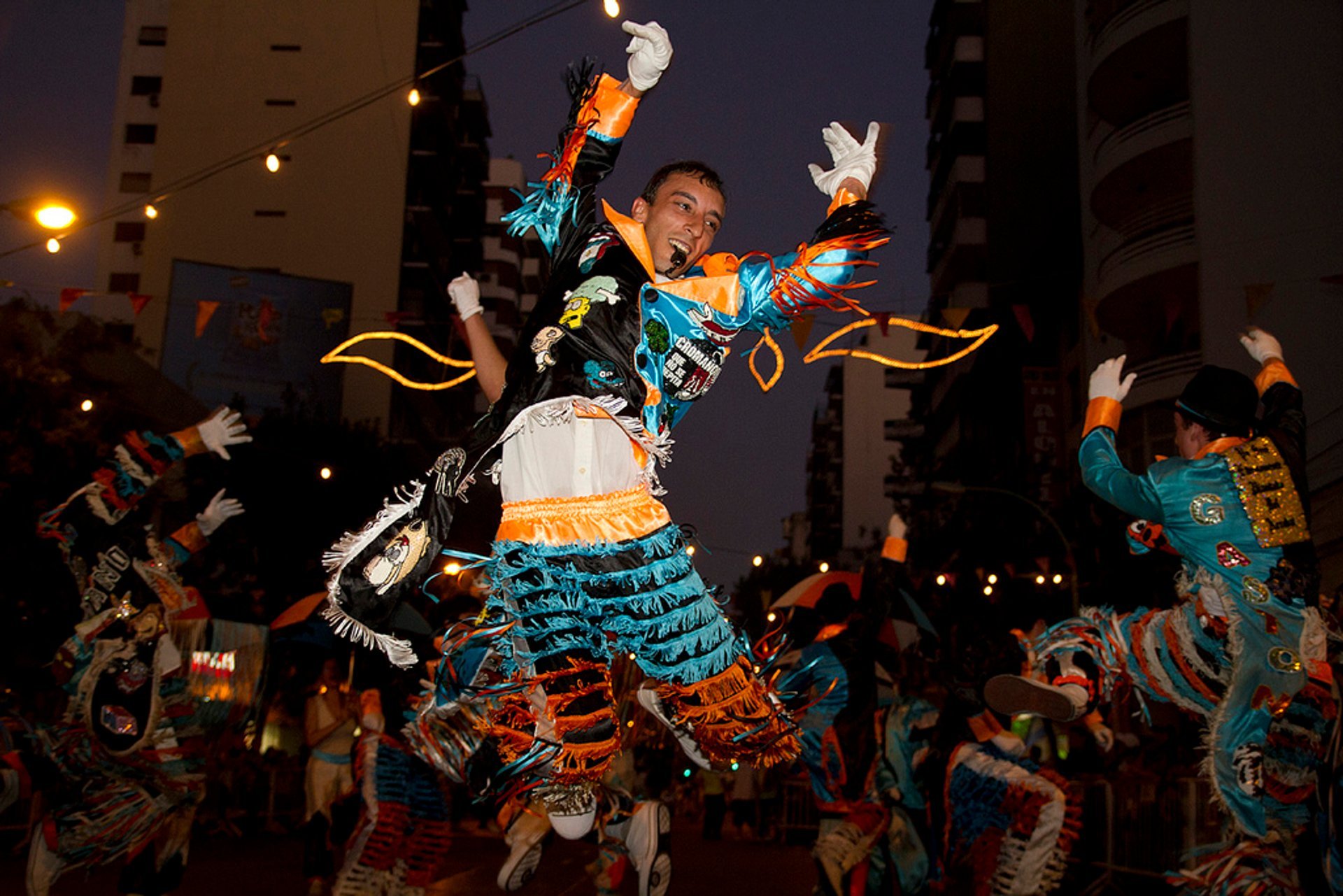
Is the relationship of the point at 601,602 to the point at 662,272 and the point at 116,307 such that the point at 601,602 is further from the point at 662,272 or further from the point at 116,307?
the point at 116,307

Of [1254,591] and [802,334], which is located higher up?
[802,334]

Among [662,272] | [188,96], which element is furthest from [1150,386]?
[188,96]

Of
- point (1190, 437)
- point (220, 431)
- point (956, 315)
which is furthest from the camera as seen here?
point (956, 315)

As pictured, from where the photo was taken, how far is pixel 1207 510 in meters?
4.59

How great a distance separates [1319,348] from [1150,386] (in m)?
3.28

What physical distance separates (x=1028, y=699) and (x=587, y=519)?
222 cm

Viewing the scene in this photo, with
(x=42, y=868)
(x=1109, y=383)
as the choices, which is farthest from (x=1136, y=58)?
(x=42, y=868)

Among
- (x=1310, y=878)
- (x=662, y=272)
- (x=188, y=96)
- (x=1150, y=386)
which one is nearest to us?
(x=662, y=272)

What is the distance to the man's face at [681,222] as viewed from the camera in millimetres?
3514

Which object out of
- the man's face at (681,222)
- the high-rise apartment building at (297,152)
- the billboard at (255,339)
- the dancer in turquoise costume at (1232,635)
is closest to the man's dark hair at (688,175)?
the man's face at (681,222)

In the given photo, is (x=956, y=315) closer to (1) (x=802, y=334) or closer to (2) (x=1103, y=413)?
(1) (x=802, y=334)

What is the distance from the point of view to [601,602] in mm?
3156

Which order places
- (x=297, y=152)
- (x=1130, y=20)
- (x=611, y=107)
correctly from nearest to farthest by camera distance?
(x=611, y=107), (x=1130, y=20), (x=297, y=152)

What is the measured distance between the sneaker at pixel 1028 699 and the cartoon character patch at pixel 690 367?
189 centimetres
